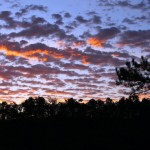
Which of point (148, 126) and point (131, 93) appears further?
point (148, 126)

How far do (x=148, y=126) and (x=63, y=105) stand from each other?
89339 mm

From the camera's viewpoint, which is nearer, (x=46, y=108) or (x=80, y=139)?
(x=80, y=139)

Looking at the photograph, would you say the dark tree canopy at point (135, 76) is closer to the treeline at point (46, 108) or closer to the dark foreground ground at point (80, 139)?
the dark foreground ground at point (80, 139)

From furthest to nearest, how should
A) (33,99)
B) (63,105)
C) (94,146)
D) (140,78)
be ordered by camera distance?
(33,99), (63,105), (140,78), (94,146)

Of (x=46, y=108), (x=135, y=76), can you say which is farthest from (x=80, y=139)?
(x=46, y=108)

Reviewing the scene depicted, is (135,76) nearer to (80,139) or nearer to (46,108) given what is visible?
(80,139)

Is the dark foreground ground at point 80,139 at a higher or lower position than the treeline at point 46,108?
lower

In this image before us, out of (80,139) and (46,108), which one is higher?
(46,108)

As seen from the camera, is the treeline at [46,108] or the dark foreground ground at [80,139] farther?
the treeline at [46,108]

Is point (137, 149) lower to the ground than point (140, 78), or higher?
lower

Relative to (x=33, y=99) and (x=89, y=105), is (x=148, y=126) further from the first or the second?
(x=33, y=99)

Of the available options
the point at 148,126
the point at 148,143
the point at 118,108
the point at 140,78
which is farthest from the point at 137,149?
the point at 118,108

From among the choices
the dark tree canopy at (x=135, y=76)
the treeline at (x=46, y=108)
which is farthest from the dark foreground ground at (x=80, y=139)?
the treeline at (x=46, y=108)

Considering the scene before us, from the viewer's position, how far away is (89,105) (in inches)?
5113
